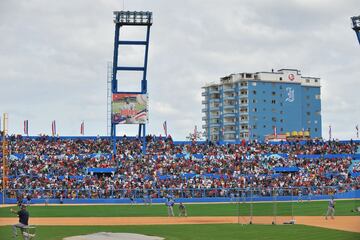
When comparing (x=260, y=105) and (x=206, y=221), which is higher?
(x=260, y=105)

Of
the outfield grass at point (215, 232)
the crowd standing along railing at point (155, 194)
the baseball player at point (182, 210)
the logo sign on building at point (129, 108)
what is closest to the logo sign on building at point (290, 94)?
the logo sign on building at point (129, 108)

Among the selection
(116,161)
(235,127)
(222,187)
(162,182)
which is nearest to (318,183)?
(222,187)

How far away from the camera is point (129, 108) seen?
270 ft

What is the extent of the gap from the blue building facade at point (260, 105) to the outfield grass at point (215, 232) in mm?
120486

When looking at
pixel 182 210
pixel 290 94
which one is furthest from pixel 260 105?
pixel 182 210

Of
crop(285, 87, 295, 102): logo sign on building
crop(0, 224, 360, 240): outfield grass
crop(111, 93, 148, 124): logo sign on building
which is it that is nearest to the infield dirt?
crop(0, 224, 360, 240): outfield grass

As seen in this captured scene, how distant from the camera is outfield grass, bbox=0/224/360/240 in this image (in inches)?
1217

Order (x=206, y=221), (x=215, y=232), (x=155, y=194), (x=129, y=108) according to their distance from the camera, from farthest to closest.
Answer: (x=129, y=108) < (x=155, y=194) < (x=206, y=221) < (x=215, y=232)

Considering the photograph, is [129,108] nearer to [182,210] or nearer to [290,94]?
[182,210]

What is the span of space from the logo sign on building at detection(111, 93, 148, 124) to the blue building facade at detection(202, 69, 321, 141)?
254 ft

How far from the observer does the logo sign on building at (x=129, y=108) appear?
82.1 m

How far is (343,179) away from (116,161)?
92.3ft

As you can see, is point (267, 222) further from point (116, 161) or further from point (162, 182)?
point (116, 161)

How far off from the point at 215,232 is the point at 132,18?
53022mm
